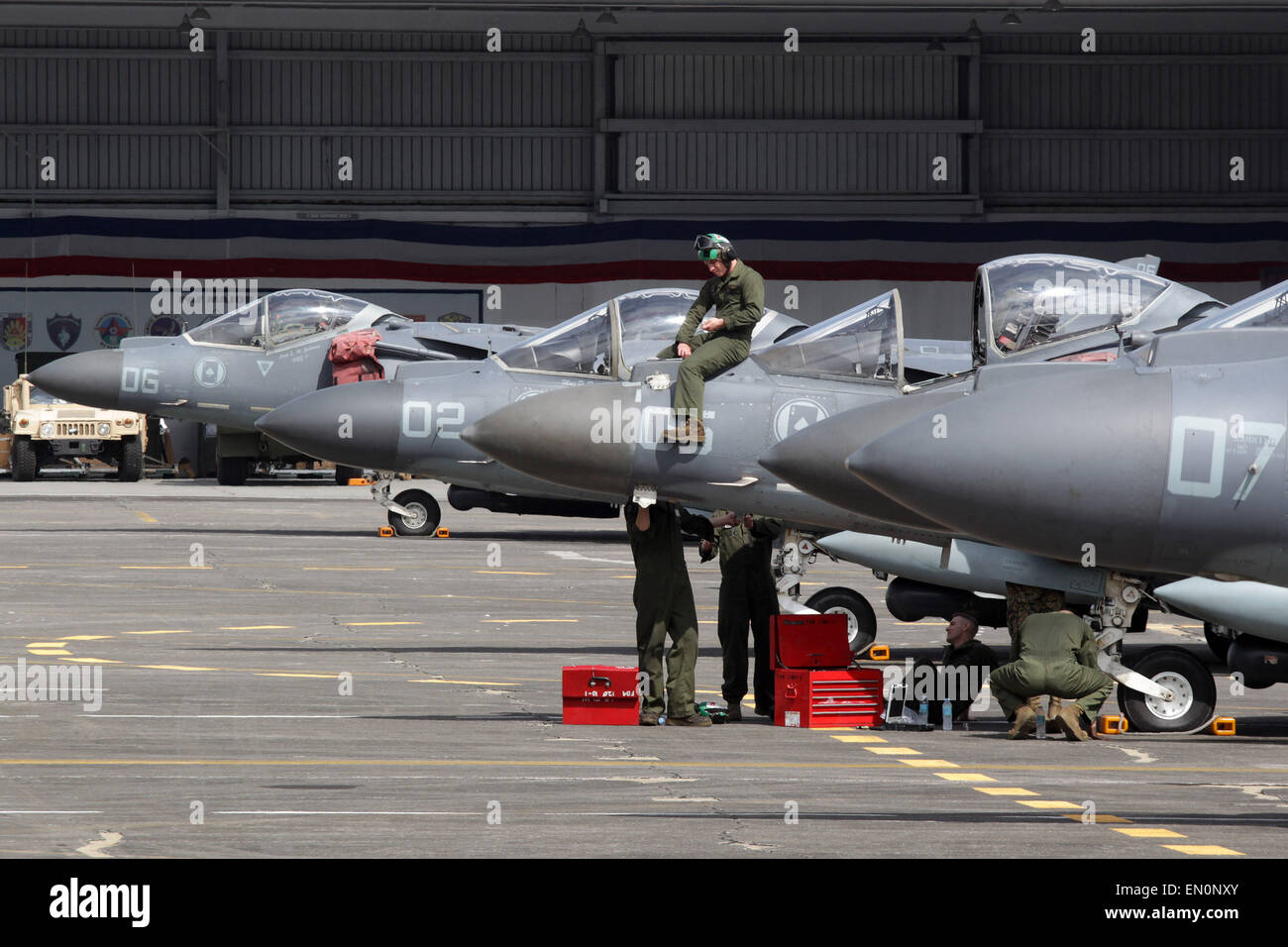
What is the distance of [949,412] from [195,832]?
3.82 meters

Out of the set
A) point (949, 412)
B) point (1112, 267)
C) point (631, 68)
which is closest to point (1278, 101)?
point (631, 68)

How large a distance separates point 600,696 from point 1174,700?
153 inches

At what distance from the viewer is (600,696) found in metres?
13.0

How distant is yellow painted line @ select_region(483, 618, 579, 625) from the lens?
63.7ft

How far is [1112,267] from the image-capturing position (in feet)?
51.7

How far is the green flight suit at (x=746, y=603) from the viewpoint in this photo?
13617mm

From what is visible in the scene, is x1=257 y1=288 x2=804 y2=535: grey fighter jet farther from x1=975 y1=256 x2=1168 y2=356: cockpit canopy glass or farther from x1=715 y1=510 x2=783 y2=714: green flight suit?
x1=715 y1=510 x2=783 y2=714: green flight suit

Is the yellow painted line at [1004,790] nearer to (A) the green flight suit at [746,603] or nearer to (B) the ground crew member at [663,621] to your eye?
(B) the ground crew member at [663,621]

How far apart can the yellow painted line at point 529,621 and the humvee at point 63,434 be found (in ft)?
77.7

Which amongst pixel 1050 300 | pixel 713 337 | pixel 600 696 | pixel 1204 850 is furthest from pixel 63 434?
pixel 1204 850

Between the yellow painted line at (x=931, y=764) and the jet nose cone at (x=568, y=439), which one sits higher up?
the jet nose cone at (x=568, y=439)

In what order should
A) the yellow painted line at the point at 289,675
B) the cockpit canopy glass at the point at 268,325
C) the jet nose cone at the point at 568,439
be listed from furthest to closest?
1. the cockpit canopy glass at the point at 268,325
2. the yellow painted line at the point at 289,675
3. the jet nose cone at the point at 568,439

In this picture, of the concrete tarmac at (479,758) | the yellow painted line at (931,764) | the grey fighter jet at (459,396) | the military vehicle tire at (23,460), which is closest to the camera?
the concrete tarmac at (479,758)

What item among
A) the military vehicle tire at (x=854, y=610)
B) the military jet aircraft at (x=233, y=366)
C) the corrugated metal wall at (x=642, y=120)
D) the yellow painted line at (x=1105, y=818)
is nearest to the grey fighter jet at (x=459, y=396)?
the military vehicle tire at (x=854, y=610)
